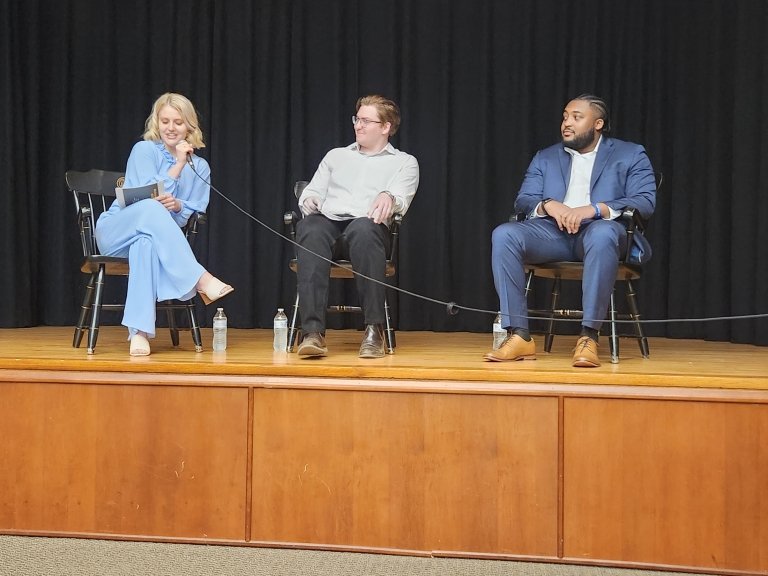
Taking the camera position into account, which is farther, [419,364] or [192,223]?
[192,223]

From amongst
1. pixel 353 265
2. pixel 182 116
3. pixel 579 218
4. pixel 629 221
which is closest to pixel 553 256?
pixel 579 218

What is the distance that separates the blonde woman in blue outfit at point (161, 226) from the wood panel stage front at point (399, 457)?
388mm

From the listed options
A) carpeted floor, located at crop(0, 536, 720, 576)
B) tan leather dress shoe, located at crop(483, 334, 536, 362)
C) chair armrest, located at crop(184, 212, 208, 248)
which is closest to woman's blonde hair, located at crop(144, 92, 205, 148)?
chair armrest, located at crop(184, 212, 208, 248)

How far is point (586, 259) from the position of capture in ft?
9.05

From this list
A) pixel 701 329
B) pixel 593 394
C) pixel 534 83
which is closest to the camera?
pixel 593 394

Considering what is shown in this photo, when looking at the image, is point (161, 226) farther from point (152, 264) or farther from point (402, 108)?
point (402, 108)

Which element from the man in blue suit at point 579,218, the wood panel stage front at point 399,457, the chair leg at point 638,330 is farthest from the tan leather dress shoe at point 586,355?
the chair leg at point 638,330

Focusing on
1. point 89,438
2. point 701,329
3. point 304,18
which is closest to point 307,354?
point 89,438

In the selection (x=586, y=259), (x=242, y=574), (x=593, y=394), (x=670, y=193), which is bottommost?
(x=242, y=574)

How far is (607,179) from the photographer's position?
3137 mm

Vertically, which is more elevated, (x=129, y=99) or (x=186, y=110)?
(x=129, y=99)

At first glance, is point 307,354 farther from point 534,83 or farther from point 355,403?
point 534,83

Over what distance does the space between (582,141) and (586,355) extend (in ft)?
3.42

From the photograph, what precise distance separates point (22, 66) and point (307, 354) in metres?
3.30
